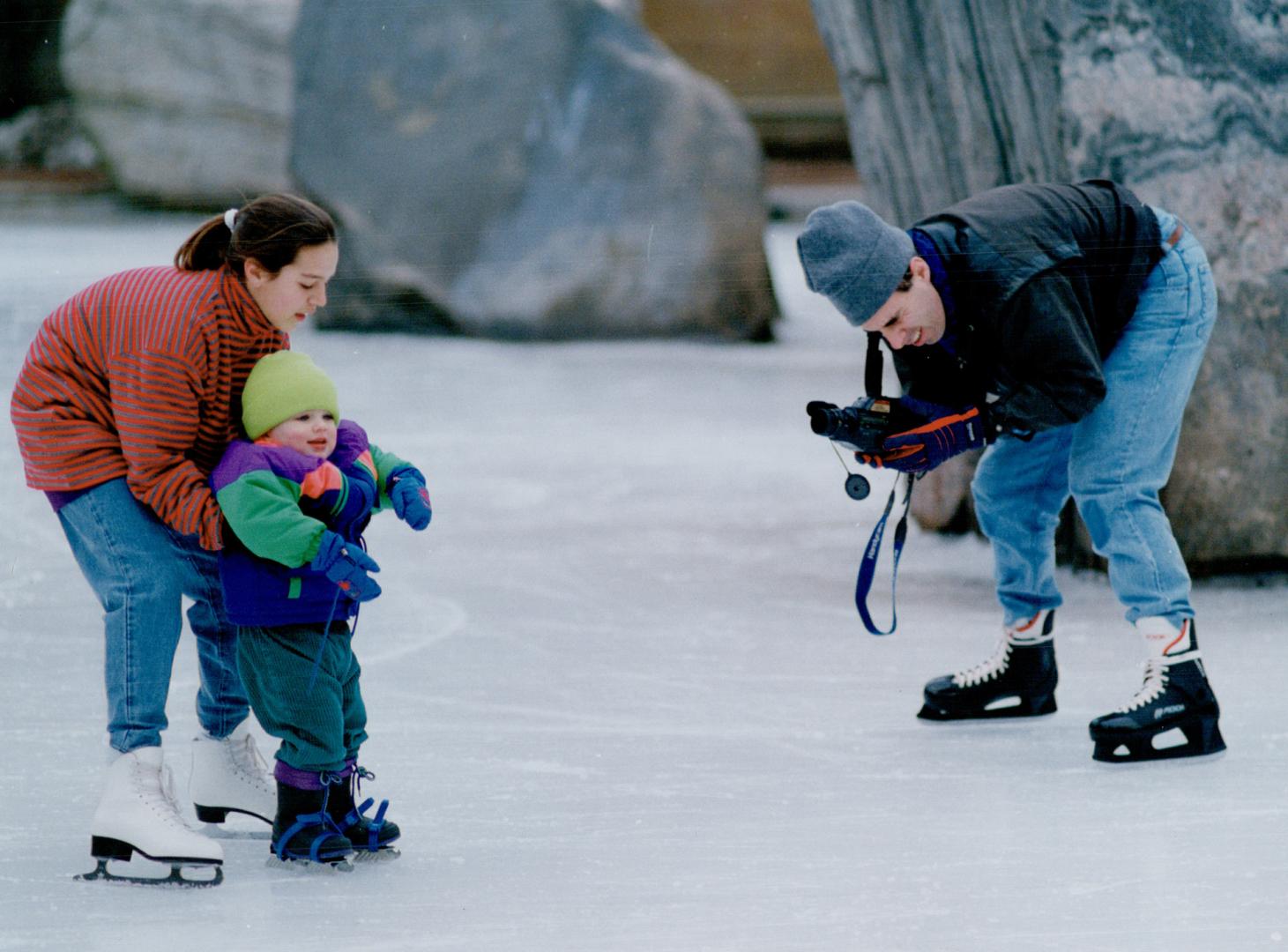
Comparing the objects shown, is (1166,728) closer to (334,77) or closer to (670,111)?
(670,111)

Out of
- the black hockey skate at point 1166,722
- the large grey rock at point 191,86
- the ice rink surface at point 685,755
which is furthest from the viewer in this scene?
the large grey rock at point 191,86

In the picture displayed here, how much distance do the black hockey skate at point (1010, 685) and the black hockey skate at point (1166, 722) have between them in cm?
22

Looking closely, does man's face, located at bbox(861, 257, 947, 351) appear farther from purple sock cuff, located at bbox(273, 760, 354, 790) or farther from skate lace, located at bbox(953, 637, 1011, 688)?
purple sock cuff, located at bbox(273, 760, 354, 790)

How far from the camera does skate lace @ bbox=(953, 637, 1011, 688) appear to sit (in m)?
2.69

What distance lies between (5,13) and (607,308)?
6126 mm

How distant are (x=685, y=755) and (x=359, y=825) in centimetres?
59

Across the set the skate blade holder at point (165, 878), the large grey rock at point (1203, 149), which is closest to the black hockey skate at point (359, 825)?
the skate blade holder at point (165, 878)

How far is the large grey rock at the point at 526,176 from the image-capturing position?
6875mm

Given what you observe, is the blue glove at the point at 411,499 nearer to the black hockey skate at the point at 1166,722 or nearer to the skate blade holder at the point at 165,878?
the skate blade holder at the point at 165,878

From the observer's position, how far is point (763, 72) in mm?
11219

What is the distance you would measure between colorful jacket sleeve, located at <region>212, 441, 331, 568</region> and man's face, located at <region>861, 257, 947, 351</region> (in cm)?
80

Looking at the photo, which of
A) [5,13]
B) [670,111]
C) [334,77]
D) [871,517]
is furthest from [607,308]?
[5,13]

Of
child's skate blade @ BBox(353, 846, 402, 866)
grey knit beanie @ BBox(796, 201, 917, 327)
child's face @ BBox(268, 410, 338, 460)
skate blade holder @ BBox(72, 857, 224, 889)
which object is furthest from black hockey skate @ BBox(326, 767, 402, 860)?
grey knit beanie @ BBox(796, 201, 917, 327)

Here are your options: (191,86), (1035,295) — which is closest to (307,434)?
(1035,295)
